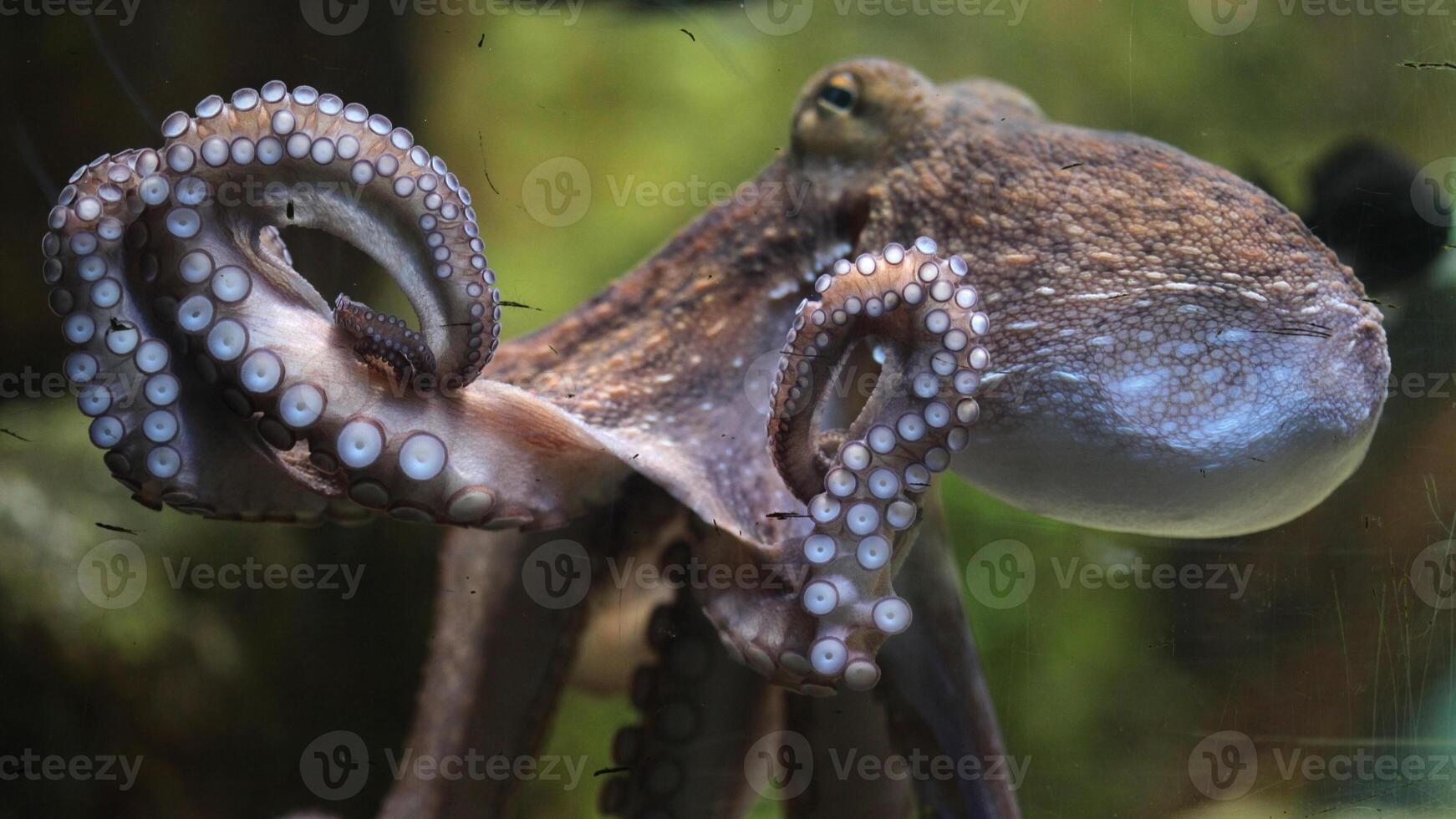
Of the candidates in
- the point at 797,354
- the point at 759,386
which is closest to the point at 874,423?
the point at 797,354

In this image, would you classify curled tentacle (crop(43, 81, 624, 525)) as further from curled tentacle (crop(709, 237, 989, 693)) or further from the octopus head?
the octopus head

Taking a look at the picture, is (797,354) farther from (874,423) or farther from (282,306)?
(282,306)

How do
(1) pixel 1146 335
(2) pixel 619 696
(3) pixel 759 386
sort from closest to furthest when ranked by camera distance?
(1) pixel 1146 335 < (3) pixel 759 386 < (2) pixel 619 696

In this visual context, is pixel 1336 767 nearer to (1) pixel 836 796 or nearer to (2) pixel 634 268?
(1) pixel 836 796

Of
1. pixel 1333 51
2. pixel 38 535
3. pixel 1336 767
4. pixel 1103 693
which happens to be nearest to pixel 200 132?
pixel 38 535

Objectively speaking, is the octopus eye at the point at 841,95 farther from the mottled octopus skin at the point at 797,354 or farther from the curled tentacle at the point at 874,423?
the curled tentacle at the point at 874,423

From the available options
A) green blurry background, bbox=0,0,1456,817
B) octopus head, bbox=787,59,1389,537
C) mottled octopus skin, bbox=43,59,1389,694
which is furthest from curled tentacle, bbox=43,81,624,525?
octopus head, bbox=787,59,1389,537
